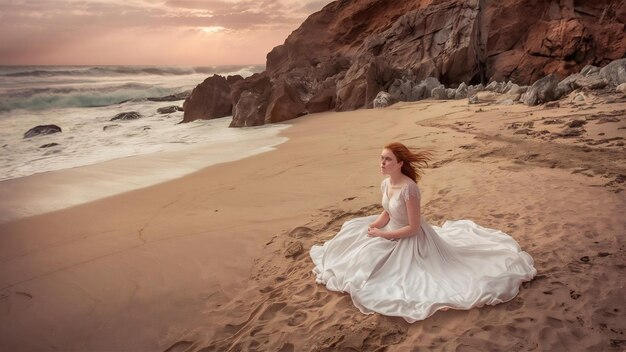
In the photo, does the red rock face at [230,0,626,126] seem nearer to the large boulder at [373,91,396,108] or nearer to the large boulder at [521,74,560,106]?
the large boulder at [373,91,396,108]

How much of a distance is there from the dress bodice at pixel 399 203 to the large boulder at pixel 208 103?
1658cm

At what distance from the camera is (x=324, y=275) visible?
3670 millimetres

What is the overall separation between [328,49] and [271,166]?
82.4 feet

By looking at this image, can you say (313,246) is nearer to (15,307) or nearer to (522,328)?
(522,328)

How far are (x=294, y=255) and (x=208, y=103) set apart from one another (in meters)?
16.1

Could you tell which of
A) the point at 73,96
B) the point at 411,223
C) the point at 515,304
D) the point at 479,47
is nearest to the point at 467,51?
the point at 479,47

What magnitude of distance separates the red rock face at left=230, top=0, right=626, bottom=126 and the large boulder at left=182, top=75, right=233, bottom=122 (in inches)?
116

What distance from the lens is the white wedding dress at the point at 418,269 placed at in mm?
3094

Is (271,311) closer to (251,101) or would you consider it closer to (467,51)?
(251,101)

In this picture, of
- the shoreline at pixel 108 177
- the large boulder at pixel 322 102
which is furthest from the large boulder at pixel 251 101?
the shoreline at pixel 108 177

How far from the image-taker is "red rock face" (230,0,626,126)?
17.1 m

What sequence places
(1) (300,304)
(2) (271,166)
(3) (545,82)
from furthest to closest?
(3) (545,82), (2) (271,166), (1) (300,304)

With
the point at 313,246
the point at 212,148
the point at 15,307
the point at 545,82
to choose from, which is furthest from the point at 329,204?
the point at 545,82

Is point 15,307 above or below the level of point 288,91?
below
